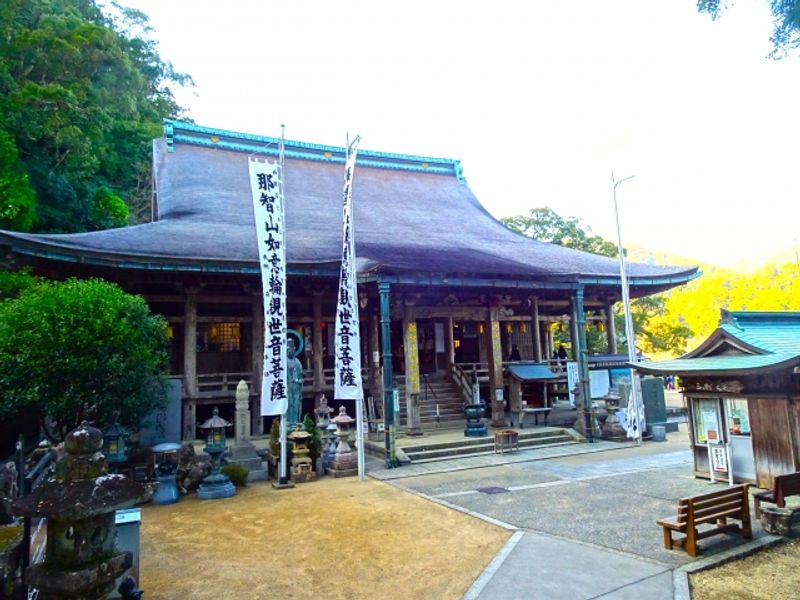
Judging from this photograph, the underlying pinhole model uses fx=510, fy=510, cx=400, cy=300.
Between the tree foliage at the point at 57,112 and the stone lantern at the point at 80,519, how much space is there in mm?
14861

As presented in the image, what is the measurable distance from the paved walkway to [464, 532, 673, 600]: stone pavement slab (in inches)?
0.4

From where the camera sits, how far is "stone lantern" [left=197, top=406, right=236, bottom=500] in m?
9.95

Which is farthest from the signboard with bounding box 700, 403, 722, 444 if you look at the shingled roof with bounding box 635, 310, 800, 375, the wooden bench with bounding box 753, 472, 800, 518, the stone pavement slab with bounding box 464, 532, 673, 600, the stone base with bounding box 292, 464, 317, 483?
the stone base with bounding box 292, 464, 317, 483

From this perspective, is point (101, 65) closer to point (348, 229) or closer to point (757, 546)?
point (348, 229)

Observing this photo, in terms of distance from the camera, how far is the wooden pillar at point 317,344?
55.0 ft

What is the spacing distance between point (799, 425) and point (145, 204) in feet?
Answer: 96.1

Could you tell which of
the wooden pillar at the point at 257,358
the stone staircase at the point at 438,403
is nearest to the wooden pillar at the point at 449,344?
the stone staircase at the point at 438,403

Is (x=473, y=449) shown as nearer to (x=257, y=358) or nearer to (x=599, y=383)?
(x=599, y=383)

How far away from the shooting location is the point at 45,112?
58.5 feet

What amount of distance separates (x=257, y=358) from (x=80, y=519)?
40.6ft

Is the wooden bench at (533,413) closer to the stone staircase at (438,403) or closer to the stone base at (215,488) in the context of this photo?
the stone staircase at (438,403)

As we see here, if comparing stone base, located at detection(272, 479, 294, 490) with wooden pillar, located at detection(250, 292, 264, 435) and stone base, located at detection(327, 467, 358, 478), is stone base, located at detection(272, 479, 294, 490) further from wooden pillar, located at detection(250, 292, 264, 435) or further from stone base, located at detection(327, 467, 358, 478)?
wooden pillar, located at detection(250, 292, 264, 435)

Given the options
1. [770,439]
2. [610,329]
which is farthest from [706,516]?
[610,329]

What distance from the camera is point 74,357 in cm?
904
